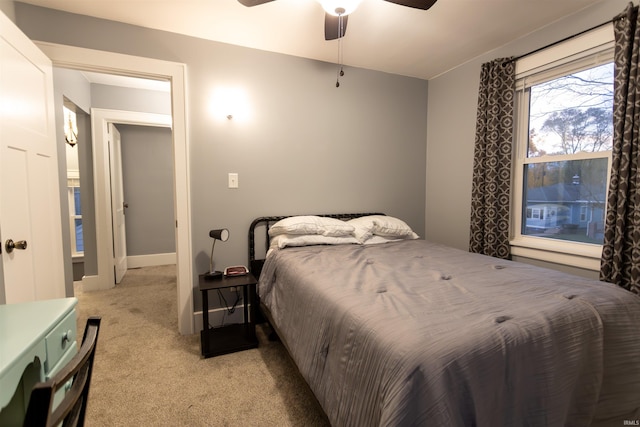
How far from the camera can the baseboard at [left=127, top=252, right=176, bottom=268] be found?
182 inches

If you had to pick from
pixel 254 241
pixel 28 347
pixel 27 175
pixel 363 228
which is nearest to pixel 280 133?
pixel 254 241

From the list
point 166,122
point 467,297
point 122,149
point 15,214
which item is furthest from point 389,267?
point 122,149

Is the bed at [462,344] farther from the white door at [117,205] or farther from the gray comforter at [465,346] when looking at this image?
the white door at [117,205]

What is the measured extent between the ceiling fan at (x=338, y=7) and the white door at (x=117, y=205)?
3103 mm

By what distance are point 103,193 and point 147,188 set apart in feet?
3.93

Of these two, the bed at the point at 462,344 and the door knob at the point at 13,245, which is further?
the door knob at the point at 13,245

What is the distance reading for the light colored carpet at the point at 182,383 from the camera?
5.40 feet

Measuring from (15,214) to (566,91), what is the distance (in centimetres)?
382

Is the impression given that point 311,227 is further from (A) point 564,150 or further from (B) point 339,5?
(A) point 564,150

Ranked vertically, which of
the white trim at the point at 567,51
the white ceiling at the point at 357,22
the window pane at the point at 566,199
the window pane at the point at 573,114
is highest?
the white ceiling at the point at 357,22

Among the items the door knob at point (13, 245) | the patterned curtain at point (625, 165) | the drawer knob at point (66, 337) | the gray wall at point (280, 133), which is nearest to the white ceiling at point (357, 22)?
the gray wall at point (280, 133)

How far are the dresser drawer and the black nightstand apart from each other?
1.05m

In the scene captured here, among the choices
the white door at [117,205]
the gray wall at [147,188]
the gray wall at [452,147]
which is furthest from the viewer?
the gray wall at [147,188]

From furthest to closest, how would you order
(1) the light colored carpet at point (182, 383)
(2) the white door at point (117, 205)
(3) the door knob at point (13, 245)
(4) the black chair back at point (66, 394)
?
(2) the white door at point (117, 205)
(1) the light colored carpet at point (182, 383)
(3) the door knob at point (13, 245)
(4) the black chair back at point (66, 394)
